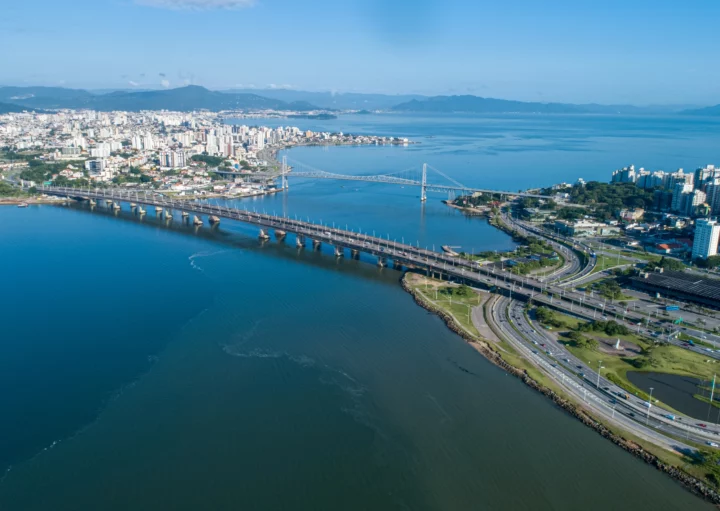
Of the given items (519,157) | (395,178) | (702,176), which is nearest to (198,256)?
(395,178)

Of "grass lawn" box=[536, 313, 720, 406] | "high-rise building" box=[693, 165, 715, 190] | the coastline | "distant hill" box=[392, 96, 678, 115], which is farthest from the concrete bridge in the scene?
"distant hill" box=[392, 96, 678, 115]

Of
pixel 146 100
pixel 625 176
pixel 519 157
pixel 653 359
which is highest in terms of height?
pixel 146 100

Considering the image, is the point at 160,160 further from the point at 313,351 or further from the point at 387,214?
the point at 313,351

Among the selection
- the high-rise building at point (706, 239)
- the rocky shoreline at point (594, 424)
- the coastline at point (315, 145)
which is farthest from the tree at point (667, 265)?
the coastline at point (315, 145)

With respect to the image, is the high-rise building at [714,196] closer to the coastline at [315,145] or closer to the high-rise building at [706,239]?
the high-rise building at [706,239]

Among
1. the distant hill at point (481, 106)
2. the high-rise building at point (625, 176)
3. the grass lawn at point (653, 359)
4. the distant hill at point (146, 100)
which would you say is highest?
the distant hill at point (481, 106)

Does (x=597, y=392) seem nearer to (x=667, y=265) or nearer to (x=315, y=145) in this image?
(x=667, y=265)

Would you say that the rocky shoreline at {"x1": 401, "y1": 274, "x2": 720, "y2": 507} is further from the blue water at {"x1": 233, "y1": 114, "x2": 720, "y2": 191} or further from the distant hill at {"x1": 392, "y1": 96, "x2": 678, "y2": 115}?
the distant hill at {"x1": 392, "y1": 96, "x2": 678, "y2": 115}
